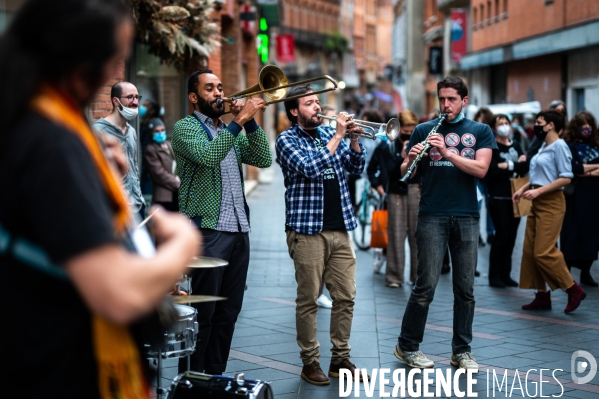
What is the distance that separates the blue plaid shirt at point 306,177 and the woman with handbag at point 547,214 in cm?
308

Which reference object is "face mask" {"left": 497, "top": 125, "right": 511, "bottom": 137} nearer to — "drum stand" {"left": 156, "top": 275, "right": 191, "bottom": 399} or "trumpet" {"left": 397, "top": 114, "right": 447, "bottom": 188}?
"trumpet" {"left": 397, "top": 114, "right": 447, "bottom": 188}

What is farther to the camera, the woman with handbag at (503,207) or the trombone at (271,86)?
the woman with handbag at (503,207)

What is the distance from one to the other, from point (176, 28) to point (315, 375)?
15.1ft

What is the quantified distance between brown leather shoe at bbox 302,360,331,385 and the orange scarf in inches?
137

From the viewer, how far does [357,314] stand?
825 centimetres

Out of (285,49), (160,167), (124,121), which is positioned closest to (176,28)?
(160,167)

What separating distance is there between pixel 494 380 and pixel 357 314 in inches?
94.5

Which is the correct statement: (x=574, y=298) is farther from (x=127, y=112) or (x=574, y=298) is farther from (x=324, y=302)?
(x=127, y=112)

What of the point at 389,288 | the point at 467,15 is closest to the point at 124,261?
the point at 389,288

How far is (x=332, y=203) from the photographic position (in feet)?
19.7

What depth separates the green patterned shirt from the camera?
17.1 ft

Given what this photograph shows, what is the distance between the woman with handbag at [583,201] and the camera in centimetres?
970

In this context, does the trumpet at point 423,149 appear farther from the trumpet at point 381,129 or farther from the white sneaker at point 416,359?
the white sneaker at point 416,359

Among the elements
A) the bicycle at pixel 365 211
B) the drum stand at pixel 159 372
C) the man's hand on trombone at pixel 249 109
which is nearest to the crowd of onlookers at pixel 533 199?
the bicycle at pixel 365 211
